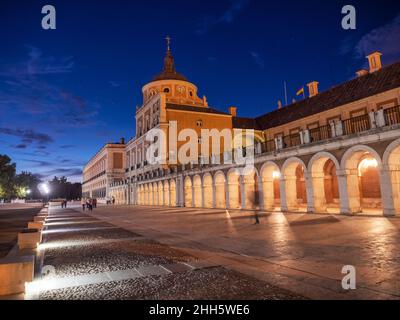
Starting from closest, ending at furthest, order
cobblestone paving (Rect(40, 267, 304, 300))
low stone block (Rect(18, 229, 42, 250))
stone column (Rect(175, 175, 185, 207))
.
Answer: cobblestone paving (Rect(40, 267, 304, 300)) < low stone block (Rect(18, 229, 42, 250)) < stone column (Rect(175, 175, 185, 207))

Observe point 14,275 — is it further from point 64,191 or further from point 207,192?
point 64,191

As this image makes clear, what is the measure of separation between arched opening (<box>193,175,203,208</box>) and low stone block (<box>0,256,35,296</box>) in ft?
79.7

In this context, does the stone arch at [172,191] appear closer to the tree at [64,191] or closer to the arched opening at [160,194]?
the arched opening at [160,194]

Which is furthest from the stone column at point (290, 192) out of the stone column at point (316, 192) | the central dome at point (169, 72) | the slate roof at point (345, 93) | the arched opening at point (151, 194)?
the central dome at point (169, 72)

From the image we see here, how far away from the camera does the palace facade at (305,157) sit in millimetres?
14094

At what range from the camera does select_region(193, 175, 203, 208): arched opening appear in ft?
94.3

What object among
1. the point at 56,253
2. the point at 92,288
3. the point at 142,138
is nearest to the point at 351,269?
the point at 92,288

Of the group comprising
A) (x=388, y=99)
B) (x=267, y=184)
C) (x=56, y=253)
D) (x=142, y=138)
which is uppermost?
(x=142, y=138)

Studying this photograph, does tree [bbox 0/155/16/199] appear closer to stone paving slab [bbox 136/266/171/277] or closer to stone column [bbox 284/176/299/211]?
stone column [bbox 284/176/299/211]

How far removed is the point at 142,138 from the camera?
53.5 metres

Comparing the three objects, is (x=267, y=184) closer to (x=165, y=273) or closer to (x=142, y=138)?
(x=165, y=273)

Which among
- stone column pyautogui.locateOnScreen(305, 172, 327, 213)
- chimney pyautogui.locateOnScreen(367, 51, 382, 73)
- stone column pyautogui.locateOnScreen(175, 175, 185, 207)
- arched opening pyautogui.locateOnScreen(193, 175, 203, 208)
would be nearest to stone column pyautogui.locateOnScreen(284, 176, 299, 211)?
stone column pyautogui.locateOnScreen(305, 172, 327, 213)
